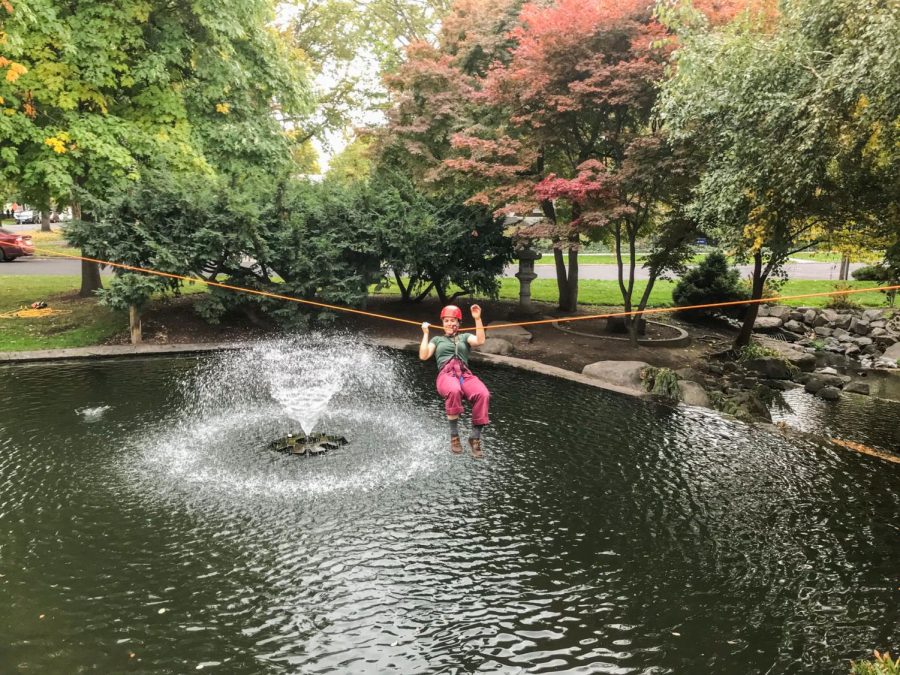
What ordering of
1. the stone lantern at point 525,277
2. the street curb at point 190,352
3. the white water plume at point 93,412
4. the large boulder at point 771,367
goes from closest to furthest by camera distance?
the white water plume at point 93,412 → the street curb at point 190,352 → the large boulder at point 771,367 → the stone lantern at point 525,277

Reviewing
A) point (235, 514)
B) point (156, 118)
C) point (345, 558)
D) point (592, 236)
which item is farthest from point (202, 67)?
point (345, 558)

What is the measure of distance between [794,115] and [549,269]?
88.2ft

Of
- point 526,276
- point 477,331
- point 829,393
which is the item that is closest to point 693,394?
point 829,393

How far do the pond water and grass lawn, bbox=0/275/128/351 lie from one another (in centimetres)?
579

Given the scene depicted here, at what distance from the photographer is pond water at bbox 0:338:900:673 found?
5742 mm

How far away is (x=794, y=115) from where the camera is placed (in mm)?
9273

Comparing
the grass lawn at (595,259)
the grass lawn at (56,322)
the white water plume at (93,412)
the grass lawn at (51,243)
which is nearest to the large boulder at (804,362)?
the white water plume at (93,412)

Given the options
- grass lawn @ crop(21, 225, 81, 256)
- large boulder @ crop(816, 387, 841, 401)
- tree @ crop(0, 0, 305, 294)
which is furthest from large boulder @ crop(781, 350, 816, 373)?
grass lawn @ crop(21, 225, 81, 256)

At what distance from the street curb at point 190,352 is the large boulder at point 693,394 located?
1.27 meters

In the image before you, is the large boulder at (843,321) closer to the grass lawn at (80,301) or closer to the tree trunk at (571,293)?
the grass lawn at (80,301)

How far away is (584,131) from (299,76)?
12112 mm

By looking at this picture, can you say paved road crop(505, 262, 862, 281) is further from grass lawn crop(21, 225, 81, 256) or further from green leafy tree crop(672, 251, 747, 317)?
grass lawn crop(21, 225, 81, 256)

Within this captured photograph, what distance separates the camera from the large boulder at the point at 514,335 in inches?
714

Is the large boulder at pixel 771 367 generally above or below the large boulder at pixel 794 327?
below
